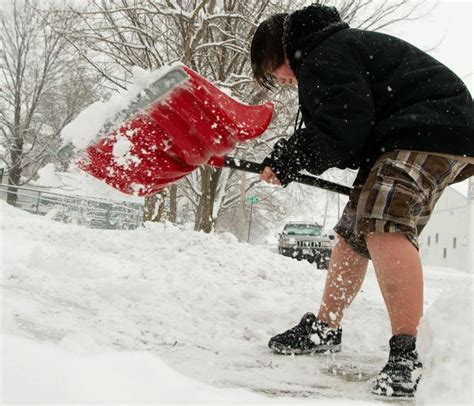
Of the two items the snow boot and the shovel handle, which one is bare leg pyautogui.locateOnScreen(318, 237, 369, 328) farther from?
the snow boot

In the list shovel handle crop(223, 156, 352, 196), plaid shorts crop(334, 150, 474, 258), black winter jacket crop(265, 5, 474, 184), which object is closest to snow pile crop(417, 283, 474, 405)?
plaid shorts crop(334, 150, 474, 258)

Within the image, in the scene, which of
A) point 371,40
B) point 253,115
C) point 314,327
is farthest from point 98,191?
point 371,40

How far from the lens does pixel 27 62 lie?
1900 cm

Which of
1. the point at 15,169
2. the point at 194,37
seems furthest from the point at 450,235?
the point at 194,37

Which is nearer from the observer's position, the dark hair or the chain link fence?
the dark hair

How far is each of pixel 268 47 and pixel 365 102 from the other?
25.7 inches

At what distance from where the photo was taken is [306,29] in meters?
2.29

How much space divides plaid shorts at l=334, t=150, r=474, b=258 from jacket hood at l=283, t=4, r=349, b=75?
0.62m

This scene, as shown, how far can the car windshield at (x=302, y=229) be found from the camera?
13555mm

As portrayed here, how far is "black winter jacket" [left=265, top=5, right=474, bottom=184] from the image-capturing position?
2.01 m

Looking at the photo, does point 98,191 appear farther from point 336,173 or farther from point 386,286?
point 336,173

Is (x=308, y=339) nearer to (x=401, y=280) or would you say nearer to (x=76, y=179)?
(x=401, y=280)

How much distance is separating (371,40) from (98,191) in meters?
1.72

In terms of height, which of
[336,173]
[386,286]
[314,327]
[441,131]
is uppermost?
[336,173]
